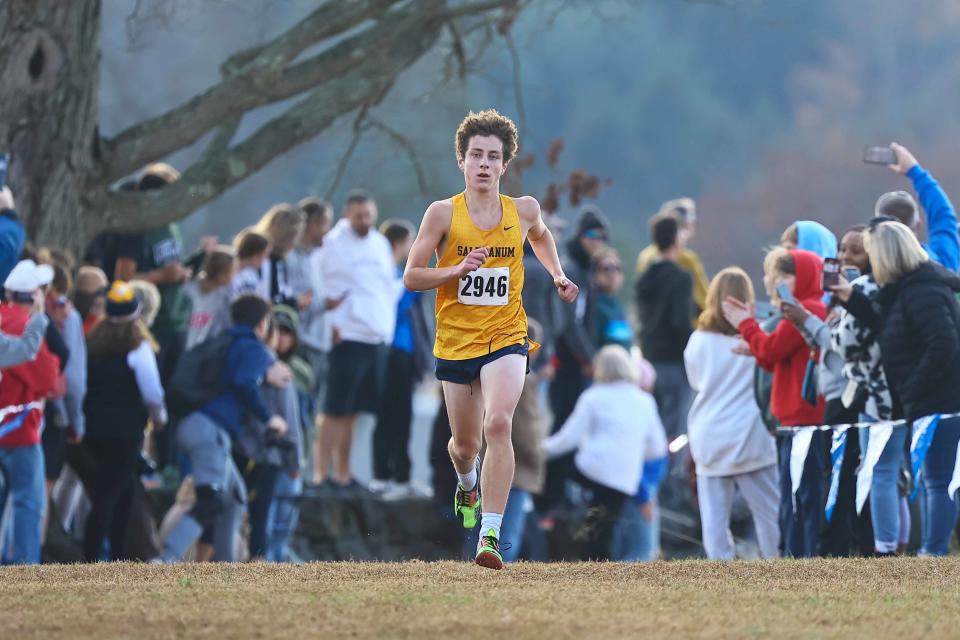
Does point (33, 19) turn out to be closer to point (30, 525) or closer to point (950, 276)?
point (30, 525)

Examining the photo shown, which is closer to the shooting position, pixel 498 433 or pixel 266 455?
pixel 498 433

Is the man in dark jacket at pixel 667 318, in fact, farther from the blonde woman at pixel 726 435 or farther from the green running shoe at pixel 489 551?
the green running shoe at pixel 489 551

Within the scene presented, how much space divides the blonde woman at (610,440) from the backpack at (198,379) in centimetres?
315

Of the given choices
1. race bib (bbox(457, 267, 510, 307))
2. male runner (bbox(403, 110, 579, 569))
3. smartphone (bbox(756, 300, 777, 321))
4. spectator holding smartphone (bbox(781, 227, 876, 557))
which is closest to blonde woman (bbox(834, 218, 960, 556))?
spectator holding smartphone (bbox(781, 227, 876, 557))

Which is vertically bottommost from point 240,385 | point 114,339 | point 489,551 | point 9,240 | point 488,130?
point 489,551

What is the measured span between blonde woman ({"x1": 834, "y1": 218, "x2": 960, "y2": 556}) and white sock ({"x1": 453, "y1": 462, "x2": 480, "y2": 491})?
2.26 m

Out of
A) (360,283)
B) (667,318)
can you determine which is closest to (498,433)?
(360,283)

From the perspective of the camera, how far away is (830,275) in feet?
30.5

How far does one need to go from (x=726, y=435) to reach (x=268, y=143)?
4.58m

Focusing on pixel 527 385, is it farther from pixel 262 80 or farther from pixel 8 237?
pixel 8 237

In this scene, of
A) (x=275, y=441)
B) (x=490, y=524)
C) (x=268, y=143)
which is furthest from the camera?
(x=268, y=143)

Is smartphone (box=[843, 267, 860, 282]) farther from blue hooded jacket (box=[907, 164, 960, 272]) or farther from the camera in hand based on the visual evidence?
the camera in hand

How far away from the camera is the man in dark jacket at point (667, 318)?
14.6 m

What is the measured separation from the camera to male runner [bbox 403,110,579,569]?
25.8 ft
